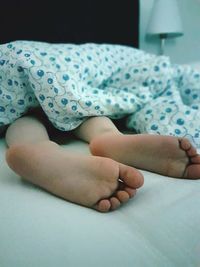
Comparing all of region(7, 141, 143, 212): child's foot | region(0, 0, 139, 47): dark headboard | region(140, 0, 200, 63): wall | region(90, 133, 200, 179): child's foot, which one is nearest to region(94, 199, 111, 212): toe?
region(7, 141, 143, 212): child's foot

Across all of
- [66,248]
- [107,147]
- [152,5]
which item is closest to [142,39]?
[152,5]

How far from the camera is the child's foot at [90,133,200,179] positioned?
503mm

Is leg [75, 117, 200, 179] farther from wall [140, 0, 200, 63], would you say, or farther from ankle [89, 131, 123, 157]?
wall [140, 0, 200, 63]

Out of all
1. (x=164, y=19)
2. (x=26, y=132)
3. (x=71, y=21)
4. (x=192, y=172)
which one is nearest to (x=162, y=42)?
(x=164, y=19)

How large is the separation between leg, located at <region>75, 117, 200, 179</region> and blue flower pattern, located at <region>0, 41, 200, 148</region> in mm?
164

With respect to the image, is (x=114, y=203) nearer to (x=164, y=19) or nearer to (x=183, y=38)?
(x=164, y=19)

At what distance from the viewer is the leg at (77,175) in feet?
1.42

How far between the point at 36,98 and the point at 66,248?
0.52 m

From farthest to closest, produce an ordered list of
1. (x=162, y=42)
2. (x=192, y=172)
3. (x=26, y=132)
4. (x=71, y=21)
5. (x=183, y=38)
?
1. (x=183, y=38)
2. (x=162, y=42)
3. (x=71, y=21)
4. (x=26, y=132)
5. (x=192, y=172)

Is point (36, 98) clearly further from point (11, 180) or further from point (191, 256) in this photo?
point (191, 256)

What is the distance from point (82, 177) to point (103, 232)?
0.37 ft

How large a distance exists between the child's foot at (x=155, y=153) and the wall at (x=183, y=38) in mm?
1598

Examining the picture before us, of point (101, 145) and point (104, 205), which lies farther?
point (101, 145)

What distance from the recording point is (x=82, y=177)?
457 mm
